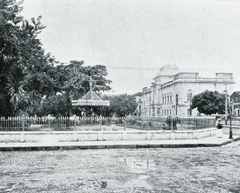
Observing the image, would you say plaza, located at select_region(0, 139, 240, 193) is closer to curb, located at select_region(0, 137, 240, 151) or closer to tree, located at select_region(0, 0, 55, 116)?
curb, located at select_region(0, 137, 240, 151)

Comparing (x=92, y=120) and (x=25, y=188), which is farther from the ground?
(x=92, y=120)

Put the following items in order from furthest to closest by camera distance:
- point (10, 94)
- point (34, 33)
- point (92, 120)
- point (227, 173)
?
1. point (34, 33)
2. point (10, 94)
3. point (92, 120)
4. point (227, 173)

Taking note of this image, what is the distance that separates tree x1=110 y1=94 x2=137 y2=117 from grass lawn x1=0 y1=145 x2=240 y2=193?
63.6 meters

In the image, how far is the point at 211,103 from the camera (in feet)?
198

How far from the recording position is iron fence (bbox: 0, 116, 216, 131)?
681 inches

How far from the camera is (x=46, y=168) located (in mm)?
9781

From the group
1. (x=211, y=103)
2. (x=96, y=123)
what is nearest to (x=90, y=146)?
(x=96, y=123)

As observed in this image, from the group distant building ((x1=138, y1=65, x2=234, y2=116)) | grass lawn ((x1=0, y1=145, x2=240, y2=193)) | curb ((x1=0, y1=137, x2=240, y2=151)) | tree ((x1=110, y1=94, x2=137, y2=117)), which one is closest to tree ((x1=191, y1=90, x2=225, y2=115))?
distant building ((x1=138, y1=65, x2=234, y2=116))

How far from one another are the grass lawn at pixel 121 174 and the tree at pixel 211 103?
49790mm

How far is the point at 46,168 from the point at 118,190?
3.70 meters

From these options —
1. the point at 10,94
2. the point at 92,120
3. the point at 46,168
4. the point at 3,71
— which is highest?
the point at 3,71

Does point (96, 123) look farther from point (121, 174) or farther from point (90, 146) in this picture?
point (121, 174)

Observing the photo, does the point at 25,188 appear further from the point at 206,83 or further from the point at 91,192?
the point at 206,83

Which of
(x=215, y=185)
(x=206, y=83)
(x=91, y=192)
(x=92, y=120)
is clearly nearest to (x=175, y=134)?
(x=92, y=120)
